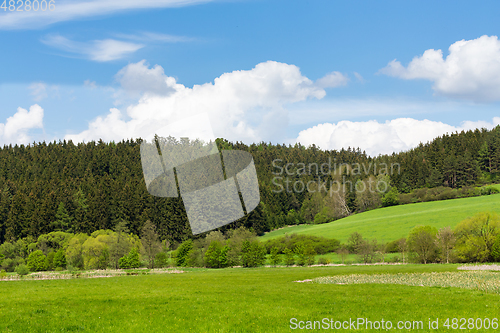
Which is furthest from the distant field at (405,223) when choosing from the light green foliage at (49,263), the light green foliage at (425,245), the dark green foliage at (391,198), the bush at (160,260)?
the light green foliage at (49,263)

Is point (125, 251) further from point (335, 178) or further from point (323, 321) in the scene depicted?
point (335, 178)

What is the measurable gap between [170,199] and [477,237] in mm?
90469

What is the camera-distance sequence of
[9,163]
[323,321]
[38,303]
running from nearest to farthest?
[323,321], [38,303], [9,163]

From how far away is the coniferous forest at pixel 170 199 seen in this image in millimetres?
123688

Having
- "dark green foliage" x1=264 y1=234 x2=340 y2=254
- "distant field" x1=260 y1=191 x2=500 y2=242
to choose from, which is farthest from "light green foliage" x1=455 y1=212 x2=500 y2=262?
"dark green foliage" x1=264 y1=234 x2=340 y2=254

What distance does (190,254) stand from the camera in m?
76.4

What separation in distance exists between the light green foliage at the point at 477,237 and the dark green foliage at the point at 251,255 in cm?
3315

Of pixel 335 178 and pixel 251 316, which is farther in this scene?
pixel 335 178

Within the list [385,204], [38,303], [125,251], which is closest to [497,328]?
[38,303]

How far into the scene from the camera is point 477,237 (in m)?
59.1

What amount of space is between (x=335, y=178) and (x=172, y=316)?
180694 mm

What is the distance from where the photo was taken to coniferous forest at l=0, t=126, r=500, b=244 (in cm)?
12369

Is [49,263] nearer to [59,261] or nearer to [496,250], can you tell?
[59,261]

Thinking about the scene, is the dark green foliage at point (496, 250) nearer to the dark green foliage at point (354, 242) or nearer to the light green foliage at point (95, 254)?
the dark green foliage at point (354, 242)
